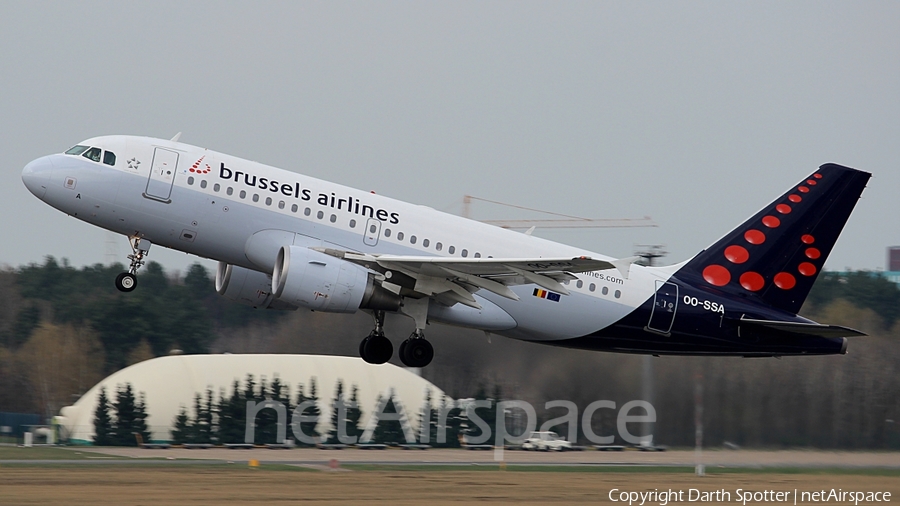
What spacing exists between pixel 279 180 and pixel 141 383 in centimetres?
2645

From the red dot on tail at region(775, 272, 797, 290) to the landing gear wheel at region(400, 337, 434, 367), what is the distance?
9.11m

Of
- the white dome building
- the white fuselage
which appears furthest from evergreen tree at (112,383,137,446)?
the white fuselage

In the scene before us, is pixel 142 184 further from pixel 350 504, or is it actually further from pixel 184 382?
pixel 184 382

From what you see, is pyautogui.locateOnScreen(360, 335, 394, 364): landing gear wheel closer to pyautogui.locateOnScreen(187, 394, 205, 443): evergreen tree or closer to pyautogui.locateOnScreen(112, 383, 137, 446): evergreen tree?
pyautogui.locateOnScreen(187, 394, 205, 443): evergreen tree

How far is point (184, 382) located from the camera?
4888cm

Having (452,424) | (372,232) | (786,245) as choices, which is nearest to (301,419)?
(452,424)

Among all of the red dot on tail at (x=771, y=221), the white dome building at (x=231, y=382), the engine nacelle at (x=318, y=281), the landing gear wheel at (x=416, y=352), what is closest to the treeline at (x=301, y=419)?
the white dome building at (x=231, y=382)

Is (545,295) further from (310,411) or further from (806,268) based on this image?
(310,411)

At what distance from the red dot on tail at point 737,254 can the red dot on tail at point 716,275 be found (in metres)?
0.37

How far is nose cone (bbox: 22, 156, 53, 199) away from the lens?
25000mm

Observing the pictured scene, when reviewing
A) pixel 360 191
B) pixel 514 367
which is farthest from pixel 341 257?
pixel 514 367

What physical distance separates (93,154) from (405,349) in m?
8.23

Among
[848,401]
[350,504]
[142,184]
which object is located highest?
[142,184]

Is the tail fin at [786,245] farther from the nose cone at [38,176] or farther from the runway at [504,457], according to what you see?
the nose cone at [38,176]
